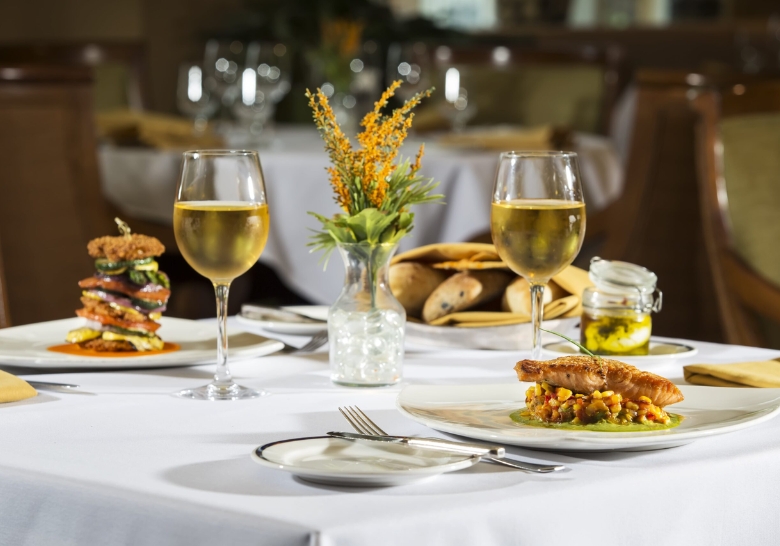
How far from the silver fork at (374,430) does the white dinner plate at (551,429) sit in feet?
0.08

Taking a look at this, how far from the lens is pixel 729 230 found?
252 centimetres

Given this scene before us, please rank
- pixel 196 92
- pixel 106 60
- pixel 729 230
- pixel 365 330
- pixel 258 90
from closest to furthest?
pixel 365 330 < pixel 729 230 < pixel 258 90 < pixel 196 92 < pixel 106 60

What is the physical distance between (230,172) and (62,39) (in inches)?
242

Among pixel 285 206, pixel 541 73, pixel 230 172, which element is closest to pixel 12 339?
pixel 230 172

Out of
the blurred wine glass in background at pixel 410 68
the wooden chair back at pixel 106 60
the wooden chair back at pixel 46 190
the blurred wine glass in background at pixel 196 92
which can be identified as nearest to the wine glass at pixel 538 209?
the blurred wine glass in background at pixel 410 68

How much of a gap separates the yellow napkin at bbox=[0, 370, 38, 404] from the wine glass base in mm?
144

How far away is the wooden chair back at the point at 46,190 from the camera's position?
3316mm

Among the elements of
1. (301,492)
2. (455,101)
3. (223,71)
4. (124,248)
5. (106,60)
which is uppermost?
(106,60)

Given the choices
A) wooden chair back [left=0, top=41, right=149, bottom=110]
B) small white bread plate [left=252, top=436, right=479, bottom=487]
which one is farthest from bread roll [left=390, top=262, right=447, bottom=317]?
wooden chair back [left=0, top=41, right=149, bottom=110]

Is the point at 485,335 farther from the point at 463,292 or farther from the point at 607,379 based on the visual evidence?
the point at 607,379

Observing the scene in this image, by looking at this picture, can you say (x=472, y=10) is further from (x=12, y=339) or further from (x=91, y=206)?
(x=12, y=339)

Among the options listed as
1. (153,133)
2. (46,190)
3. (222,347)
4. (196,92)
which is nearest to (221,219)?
(222,347)

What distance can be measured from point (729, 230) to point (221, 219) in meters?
1.66

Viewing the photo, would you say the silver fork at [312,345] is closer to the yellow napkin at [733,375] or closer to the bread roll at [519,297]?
the bread roll at [519,297]
